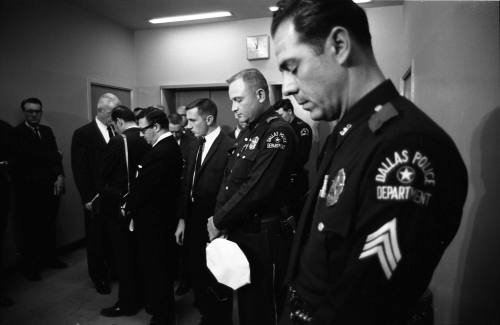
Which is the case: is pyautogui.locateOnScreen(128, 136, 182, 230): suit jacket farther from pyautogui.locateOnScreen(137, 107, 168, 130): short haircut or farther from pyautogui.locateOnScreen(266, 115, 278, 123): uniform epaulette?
pyautogui.locateOnScreen(266, 115, 278, 123): uniform epaulette

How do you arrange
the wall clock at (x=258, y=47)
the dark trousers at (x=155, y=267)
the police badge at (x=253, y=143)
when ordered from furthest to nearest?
the wall clock at (x=258, y=47)
the dark trousers at (x=155, y=267)
the police badge at (x=253, y=143)

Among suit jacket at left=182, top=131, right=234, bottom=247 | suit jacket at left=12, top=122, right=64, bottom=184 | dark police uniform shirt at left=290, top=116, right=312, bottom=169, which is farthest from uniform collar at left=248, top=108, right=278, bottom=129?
suit jacket at left=12, top=122, right=64, bottom=184

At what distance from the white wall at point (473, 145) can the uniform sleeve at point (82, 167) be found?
10.6ft

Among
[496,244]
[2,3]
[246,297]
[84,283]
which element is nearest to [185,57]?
[2,3]

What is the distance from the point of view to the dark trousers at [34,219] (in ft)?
12.3

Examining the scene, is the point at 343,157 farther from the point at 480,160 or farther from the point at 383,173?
the point at 480,160

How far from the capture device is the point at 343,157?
880mm

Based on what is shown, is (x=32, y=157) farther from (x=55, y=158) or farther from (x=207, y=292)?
(x=207, y=292)

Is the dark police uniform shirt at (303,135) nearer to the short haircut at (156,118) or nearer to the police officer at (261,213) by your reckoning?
the short haircut at (156,118)

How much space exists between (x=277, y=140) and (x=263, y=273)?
0.77m

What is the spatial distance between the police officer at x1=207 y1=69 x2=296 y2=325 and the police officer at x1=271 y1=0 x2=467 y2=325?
3.01ft

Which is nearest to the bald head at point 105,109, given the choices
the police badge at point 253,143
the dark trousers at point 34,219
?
the dark trousers at point 34,219

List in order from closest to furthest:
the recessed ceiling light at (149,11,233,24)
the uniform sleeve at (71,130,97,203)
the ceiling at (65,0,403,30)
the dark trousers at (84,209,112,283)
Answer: the dark trousers at (84,209,112,283)
the uniform sleeve at (71,130,97,203)
the ceiling at (65,0,403,30)
the recessed ceiling light at (149,11,233,24)

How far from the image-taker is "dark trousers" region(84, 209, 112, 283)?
3.47 m
